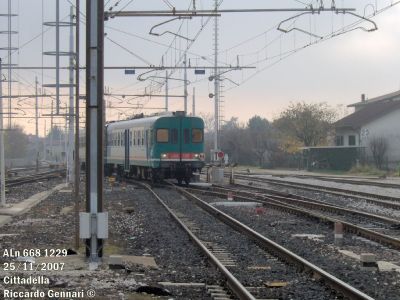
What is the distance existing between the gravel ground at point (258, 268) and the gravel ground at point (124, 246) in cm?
52

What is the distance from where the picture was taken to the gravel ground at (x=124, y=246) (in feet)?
28.6

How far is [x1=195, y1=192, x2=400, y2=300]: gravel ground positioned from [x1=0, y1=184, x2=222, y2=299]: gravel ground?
1865mm

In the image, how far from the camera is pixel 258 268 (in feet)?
34.2

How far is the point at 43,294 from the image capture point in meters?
8.01

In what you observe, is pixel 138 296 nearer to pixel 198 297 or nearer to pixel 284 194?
pixel 198 297

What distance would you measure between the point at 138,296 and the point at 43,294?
3.65ft

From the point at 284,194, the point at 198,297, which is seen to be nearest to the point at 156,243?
the point at 198,297

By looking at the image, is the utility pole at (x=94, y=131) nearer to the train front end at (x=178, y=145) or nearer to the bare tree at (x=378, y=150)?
the train front end at (x=178, y=145)

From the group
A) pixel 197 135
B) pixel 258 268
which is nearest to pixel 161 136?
pixel 197 135

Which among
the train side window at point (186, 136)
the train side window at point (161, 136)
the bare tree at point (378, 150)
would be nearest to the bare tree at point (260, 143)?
the bare tree at point (378, 150)

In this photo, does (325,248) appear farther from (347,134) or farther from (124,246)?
(347,134)

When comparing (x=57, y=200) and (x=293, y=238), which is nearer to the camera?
(x=293, y=238)

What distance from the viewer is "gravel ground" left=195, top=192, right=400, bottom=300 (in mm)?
9117

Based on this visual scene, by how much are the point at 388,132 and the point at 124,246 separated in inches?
2010
